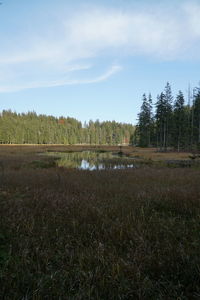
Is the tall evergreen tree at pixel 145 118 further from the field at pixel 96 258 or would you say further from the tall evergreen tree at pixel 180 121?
the field at pixel 96 258

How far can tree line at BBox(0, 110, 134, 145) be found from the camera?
124 meters

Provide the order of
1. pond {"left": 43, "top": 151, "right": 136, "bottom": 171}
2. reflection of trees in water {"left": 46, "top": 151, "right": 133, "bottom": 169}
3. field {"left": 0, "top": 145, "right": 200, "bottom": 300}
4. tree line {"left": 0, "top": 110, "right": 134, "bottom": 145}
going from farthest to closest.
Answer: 1. tree line {"left": 0, "top": 110, "right": 134, "bottom": 145}
2. reflection of trees in water {"left": 46, "top": 151, "right": 133, "bottom": 169}
3. pond {"left": 43, "top": 151, "right": 136, "bottom": 171}
4. field {"left": 0, "top": 145, "right": 200, "bottom": 300}

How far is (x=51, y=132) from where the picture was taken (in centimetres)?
14250

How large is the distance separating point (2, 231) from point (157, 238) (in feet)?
9.48

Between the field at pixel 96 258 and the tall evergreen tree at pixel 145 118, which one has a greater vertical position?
the tall evergreen tree at pixel 145 118

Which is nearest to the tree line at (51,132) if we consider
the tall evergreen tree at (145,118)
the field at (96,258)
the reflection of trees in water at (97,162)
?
the tall evergreen tree at (145,118)

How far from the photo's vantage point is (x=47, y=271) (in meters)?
3.13

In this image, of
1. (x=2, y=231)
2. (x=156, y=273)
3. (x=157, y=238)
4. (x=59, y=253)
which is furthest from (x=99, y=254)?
(x=2, y=231)

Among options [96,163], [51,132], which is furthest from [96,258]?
[51,132]

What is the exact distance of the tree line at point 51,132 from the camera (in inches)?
4863

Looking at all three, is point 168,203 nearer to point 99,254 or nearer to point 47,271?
point 99,254

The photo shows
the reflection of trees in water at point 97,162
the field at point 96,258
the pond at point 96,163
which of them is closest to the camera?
the field at point 96,258

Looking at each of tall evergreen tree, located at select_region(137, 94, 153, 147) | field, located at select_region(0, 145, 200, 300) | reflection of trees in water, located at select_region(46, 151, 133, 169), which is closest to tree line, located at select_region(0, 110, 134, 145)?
tall evergreen tree, located at select_region(137, 94, 153, 147)

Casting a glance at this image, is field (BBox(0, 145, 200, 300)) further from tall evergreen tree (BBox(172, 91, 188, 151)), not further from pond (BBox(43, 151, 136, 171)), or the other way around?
tall evergreen tree (BBox(172, 91, 188, 151))
